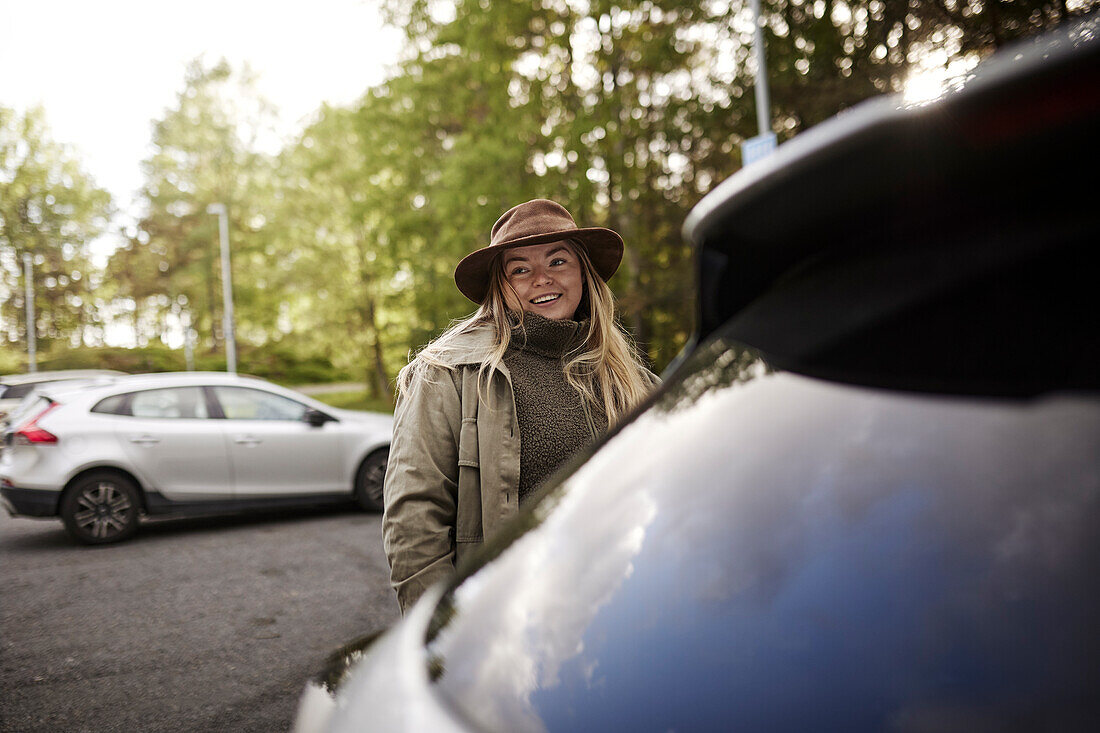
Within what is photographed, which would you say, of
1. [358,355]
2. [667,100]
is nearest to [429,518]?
[667,100]

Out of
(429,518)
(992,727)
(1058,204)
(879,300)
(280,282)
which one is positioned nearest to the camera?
(992,727)

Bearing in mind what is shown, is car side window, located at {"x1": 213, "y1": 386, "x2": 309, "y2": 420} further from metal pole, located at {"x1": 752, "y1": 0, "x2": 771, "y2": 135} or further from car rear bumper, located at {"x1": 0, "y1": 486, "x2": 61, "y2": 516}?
metal pole, located at {"x1": 752, "y1": 0, "x2": 771, "y2": 135}

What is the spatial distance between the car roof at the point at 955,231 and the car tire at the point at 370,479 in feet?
28.4

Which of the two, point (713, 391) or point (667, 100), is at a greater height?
point (667, 100)

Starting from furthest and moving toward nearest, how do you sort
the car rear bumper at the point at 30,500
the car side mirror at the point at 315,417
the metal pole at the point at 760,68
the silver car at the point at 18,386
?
1. the silver car at the point at 18,386
2. the metal pole at the point at 760,68
3. the car side mirror at the point at 315,417
4. the car rear bumper at the point at 30,500

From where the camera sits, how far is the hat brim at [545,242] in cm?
259

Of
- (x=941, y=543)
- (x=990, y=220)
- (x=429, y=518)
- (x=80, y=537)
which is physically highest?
(x=990, y=220)

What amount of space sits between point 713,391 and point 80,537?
8.77 meters

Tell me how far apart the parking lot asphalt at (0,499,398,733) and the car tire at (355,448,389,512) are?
548mm

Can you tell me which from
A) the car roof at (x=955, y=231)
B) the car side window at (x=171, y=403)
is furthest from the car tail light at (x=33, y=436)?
the car roof at (x=955, y=231)

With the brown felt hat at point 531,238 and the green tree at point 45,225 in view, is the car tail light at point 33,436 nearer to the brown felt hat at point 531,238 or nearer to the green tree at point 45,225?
the brown felt hat at point 531,238

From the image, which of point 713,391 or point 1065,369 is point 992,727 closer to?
point 1065,369

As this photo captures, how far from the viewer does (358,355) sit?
28438mm

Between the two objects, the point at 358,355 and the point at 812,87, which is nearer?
the point at 812,87
